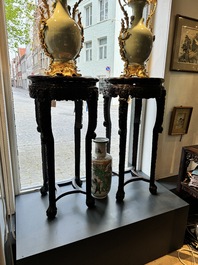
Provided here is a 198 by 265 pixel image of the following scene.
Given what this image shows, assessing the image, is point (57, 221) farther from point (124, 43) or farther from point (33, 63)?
point (124, 43)

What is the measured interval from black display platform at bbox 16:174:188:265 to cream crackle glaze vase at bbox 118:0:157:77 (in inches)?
38.0

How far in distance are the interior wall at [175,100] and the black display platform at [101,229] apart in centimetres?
41

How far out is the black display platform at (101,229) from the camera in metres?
1.04

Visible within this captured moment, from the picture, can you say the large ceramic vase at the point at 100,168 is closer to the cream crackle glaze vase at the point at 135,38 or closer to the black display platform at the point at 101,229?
the black display platform at the point at 101,229

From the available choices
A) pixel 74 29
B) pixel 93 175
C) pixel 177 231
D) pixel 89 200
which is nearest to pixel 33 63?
pixel 74 29

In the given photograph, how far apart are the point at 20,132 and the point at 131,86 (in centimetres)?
92

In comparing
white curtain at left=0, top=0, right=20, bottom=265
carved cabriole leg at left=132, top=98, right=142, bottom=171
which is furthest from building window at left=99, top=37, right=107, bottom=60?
white curtain at left=0, top=0, right=20, bottom=265

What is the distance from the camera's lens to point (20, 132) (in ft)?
4.84

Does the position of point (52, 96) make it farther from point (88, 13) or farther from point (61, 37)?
point (88, 13)

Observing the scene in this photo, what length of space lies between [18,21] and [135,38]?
2.71 feet

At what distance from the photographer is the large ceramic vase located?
54.2 inches

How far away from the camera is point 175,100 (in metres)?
1.73

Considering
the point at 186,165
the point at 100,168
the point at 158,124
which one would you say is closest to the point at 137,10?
the point at 158,124

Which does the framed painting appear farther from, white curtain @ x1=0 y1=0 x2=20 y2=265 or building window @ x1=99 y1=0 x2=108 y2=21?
white curtain @ x1=0 y1=0 x2=20 y2=265
